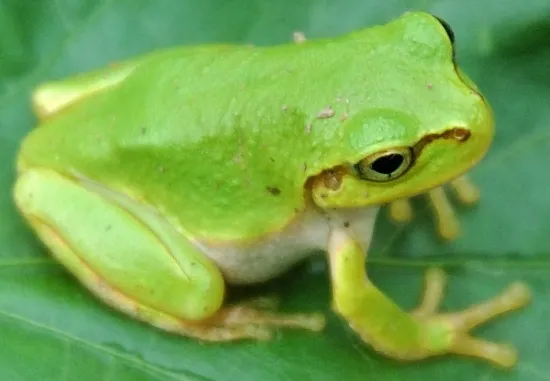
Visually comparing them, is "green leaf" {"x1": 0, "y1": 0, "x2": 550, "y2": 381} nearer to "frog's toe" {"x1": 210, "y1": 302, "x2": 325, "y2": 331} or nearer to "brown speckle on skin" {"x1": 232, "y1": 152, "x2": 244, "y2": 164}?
"frog's toe" {"x1": 210, "y1": 302, "x2": 325, "y2": 331}

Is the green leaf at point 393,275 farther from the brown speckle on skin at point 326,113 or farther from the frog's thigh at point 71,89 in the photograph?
the brown speckle on skin at point 326,113

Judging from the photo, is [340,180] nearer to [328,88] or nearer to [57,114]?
[328,88]

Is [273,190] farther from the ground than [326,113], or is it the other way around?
[326,113]

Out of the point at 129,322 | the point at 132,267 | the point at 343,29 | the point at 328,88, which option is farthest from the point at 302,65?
the point at 129,322


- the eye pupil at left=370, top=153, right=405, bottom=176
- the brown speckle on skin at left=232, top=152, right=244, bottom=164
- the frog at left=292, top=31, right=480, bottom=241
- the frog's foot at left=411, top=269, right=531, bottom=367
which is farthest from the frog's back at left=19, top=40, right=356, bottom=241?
the frog's foot at left=411, top=269, right=531, bottom=367

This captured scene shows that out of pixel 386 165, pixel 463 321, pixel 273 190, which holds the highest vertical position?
pixel 386 165

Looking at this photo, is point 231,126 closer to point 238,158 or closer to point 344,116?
point 238,158

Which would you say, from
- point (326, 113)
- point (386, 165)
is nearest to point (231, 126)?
point (326, 113)
